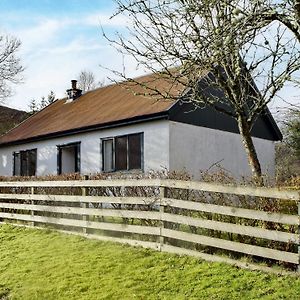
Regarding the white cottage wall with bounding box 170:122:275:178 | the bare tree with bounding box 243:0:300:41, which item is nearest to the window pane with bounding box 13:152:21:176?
the white cottage wall with bounding box 170:122:275:178

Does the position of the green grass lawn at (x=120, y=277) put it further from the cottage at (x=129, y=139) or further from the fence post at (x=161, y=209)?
the cottage at (x=129, y=139)

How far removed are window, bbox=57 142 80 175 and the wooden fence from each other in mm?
8436

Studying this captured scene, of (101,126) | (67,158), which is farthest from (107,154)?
(67,158)

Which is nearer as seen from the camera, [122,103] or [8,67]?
[122,103]

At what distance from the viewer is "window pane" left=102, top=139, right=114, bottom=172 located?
57.1 feet

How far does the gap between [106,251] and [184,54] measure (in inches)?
181

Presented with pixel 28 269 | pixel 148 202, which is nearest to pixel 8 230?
pixel 28 269

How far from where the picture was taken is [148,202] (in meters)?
8.55

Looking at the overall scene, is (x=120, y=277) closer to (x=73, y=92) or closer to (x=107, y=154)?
(x=107, y=154)

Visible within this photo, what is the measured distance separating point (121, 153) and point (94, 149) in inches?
61.3

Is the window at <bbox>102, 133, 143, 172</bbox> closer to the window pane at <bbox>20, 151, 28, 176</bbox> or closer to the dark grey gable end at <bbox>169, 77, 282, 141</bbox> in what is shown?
the dark grey gable end at <bbox>169, 77, 282, 141</bbox>

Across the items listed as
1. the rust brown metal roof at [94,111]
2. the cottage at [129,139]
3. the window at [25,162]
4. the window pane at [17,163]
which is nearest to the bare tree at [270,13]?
the cottage at [129,139]

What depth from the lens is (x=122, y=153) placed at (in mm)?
16828

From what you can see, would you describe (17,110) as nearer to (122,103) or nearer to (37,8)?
(122,103)
